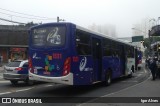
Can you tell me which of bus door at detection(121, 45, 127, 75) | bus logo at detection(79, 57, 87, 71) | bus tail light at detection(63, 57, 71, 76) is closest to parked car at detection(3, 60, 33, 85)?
bus logo at detection(79, 57, 87, 71)

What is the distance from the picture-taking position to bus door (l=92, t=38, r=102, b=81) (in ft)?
50.5

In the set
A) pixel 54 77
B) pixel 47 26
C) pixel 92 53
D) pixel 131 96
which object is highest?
pixel 47 26

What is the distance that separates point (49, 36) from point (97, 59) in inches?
138

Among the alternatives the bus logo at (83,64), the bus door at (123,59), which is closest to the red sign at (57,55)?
the bus logo at (83,64)

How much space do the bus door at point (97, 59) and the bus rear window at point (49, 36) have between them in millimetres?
2641

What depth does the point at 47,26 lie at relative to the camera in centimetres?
1379

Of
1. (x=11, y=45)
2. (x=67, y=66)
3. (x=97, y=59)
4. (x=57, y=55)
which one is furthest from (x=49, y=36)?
(x=11, y=45)

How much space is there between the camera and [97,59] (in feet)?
52.2

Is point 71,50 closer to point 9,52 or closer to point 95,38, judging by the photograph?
point 95,38

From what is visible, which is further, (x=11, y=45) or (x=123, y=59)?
(x=11, y=45)

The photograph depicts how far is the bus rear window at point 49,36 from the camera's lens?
1320 centimetres

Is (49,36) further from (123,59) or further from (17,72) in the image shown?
(123,59)

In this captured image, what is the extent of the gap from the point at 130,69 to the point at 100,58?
9046 mm

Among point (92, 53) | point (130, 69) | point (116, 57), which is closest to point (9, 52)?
point (130, 69)
